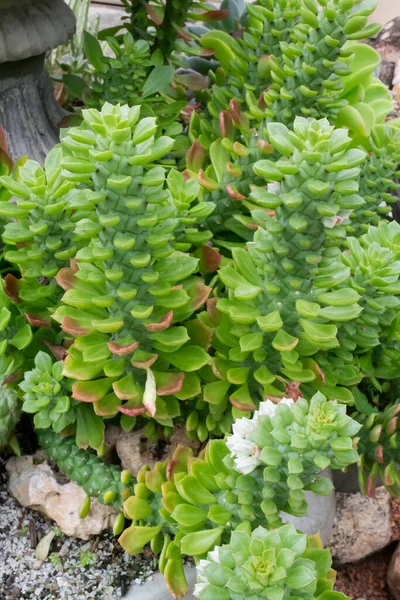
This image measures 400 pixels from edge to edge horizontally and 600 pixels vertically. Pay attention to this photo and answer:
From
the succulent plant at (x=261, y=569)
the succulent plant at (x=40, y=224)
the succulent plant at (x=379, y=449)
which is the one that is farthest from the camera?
the succulent plant at (x=379, y=449)

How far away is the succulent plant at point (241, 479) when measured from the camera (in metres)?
0.71

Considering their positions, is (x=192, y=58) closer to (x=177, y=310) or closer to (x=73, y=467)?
(x=177, y=310)

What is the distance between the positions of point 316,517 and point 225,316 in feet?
1.27

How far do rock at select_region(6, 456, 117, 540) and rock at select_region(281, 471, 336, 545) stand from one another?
296 millimetres

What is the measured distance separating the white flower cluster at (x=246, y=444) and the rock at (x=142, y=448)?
0.29 meters

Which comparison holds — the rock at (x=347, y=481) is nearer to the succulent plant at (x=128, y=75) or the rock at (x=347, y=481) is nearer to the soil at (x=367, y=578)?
the soil at (x=367, y=578)

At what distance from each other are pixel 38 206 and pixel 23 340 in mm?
196

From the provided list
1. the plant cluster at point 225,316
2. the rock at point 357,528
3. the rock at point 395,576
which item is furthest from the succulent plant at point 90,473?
the rock at point 395,576

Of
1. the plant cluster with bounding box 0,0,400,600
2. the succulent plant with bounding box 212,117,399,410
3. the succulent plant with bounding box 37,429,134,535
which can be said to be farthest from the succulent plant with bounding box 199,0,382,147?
the succulent plant with bounding box 37,429,134,535

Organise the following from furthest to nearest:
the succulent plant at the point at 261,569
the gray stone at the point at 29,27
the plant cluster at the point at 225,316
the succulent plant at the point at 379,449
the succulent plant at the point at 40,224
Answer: the gray stone at the point at 29,27 → the succulent plant at the point at 379,449 → the succulent plant at the point at 40,224 → the plant cluster at the point at 225,316 → the succulent plant at the point at 261,569

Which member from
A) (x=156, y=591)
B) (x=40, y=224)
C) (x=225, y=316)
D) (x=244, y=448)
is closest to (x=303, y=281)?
(x=225, y=316)

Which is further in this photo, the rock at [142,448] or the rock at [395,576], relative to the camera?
the rock at [395,576]

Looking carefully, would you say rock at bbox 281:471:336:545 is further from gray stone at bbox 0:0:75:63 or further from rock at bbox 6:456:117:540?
gray stone at bbox 0:0:75:63

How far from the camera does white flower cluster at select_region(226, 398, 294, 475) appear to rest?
2.51 feet
